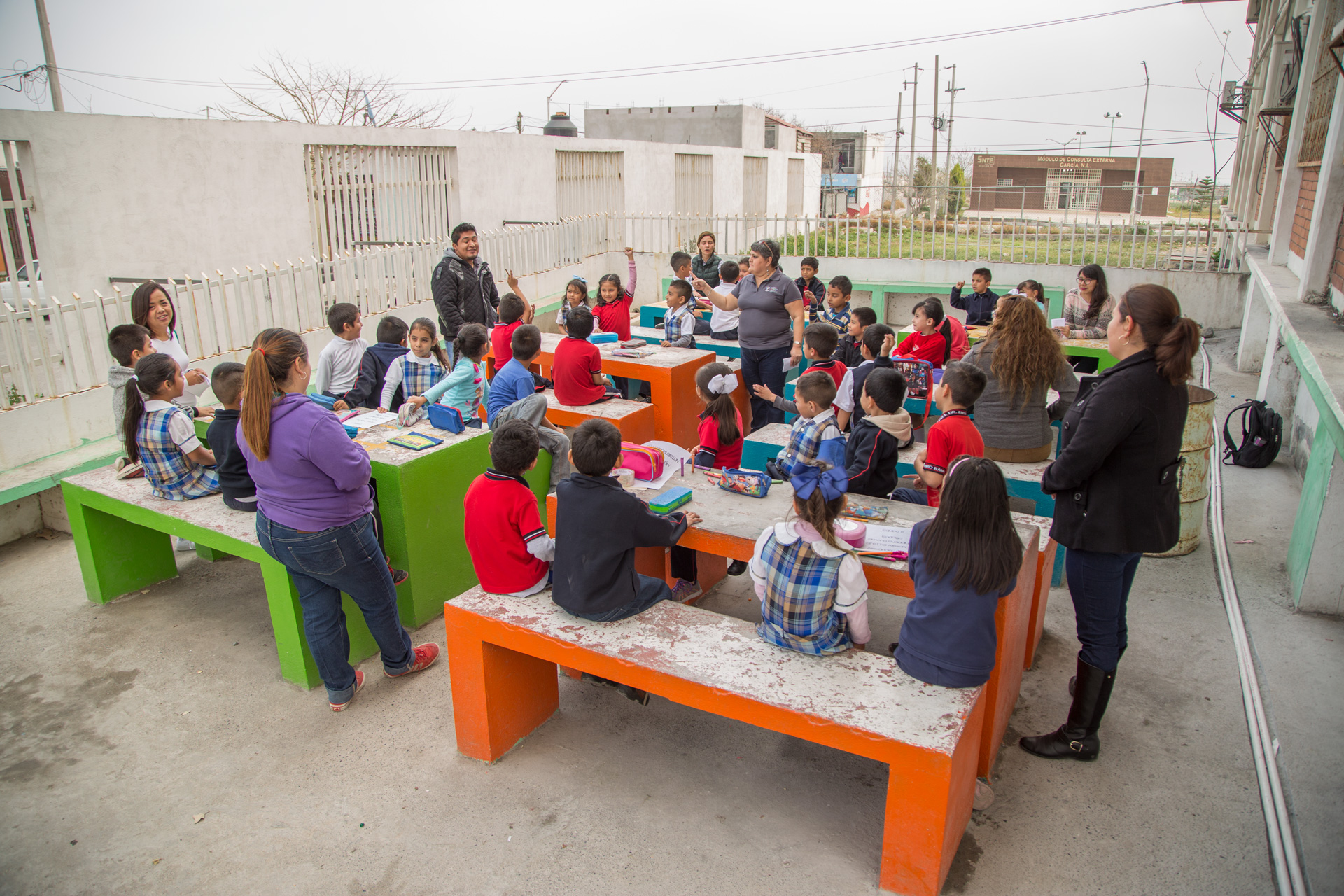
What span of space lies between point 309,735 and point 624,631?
5.13ft

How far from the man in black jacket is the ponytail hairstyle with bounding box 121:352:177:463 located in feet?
9.47

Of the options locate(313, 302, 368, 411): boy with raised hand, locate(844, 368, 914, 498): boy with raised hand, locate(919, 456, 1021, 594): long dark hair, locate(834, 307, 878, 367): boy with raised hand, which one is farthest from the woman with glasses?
locate(313, 302, 368, 411): boy with raised hand

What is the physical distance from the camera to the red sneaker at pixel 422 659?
157 inches

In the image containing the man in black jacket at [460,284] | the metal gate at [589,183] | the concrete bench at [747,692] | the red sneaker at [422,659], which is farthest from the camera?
the metal gate at [589,183]

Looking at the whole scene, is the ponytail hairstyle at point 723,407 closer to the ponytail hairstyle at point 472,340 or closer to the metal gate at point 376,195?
the ponytail hairstyle at point 472,340

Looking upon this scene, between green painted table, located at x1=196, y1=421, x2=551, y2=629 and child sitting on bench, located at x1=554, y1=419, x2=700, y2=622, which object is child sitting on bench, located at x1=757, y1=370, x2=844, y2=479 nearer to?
child sitting on bench, located at x1=554, y1=419, x2=700, y2=622

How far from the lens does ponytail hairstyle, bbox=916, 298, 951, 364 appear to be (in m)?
6.15

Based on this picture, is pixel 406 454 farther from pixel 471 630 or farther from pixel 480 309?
pixel 480 309

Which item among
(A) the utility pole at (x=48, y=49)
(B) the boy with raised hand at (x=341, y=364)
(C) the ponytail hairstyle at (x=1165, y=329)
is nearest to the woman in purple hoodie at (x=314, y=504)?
(B) the boy with raised hand at (x=341, y=364)

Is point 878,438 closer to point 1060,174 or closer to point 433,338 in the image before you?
point 433,338

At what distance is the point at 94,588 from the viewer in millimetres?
4781

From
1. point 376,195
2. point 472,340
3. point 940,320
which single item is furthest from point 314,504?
point 376,195

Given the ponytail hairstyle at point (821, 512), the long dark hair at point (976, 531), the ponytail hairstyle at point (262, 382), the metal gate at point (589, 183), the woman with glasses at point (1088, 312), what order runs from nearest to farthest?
the long dark hair at point (976, 531), the ponytail hairstyle at point (821, 512), the ponytail hairstyle at point (262, 382), the woman with glasses at point (1088, 312), the metal gate at point (589, 183)

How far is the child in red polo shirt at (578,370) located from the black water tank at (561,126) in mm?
20054
